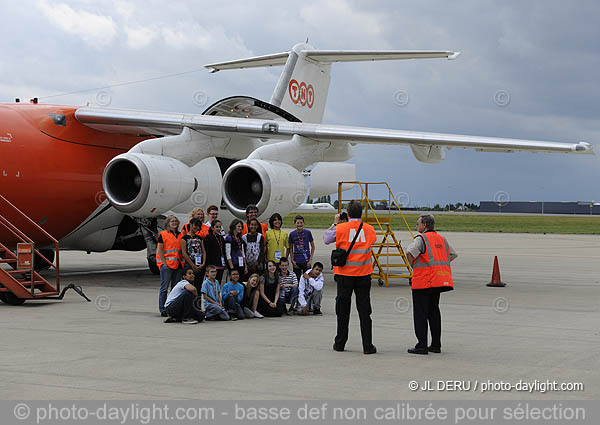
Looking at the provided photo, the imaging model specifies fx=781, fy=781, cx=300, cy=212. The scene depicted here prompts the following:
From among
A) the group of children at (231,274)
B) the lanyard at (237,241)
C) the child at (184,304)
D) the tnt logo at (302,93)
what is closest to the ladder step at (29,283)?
the group of children at (231,274)

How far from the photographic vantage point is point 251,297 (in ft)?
37.7

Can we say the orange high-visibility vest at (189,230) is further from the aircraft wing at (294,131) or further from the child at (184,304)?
the aircraft wing at (294,131)

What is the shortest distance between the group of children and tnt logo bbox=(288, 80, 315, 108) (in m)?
8.79

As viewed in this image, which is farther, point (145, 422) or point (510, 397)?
point (510, 397)

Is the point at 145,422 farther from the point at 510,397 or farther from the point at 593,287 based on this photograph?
the point at 593,287

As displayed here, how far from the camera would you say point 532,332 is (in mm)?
10055

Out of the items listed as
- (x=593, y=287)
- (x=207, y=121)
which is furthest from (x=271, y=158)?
(x=593, y=287)

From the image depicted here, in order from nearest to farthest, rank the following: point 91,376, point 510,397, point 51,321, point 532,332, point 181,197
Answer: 1. point 510,397
2. point 91,376
3. point 532,332
4. point 51,321
5. point 181,197

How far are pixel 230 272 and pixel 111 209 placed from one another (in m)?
6.70

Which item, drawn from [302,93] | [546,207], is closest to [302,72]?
[302,93]

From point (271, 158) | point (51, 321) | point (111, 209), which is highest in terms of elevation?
point (271, 158)

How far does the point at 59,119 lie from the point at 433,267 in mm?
10373

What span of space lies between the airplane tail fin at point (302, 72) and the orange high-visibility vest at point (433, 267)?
440 inches

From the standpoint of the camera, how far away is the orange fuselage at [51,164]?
1502 centimetres
